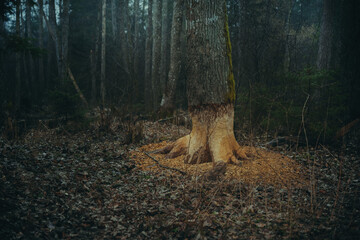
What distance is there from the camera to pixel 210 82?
4453mm

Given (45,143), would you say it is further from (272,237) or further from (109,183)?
(272,237)

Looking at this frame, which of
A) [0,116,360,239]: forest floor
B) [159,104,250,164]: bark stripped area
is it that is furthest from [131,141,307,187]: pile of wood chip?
[159,104,250,164]: bark stripped area

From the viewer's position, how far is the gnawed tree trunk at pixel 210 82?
4.41 m

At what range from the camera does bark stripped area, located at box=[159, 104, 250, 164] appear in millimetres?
4520

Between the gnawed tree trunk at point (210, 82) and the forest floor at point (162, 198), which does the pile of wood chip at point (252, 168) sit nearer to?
the forest floor at point (162, 198)

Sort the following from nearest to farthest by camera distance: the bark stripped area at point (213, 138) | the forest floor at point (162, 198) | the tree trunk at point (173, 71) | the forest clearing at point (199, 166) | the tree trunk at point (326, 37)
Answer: the forest floor at point (162, 198) < the forest clearing at point (199, 166) < the bark stripped area at point (213, 138) < the tree trunk at point (173, 71) < the tree trunk at point (326, 37)

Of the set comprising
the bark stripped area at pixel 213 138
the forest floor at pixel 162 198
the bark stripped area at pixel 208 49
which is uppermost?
the bark stripped area at pixel 208 49

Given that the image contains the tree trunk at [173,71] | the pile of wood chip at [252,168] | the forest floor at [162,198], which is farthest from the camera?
the tree trunk at [173,71]

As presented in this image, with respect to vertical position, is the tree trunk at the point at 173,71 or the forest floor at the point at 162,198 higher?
the tree trunk at the point at 173,71

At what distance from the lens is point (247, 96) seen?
7254 mm

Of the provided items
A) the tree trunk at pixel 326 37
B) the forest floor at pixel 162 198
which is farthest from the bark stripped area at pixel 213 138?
the tree trunk at pixel 326 37

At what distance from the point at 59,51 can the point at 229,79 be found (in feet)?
34.8

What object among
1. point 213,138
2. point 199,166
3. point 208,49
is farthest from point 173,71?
point 199,166

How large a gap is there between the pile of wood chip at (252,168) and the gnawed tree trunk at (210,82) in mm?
240
